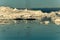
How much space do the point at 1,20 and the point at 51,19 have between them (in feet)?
14.8

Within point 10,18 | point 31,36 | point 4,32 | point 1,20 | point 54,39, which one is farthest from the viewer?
point 10,18

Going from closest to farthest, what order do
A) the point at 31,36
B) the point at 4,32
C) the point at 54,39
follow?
the point at 54,39 < the point at 31,36 < the point at 4,32

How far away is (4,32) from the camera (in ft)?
56.5

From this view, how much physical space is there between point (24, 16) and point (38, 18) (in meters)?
1.35

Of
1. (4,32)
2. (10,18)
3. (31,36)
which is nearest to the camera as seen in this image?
(31,36)

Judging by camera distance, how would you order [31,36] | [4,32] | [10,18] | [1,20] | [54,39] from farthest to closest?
[10,18]
[1,20]
[4,32]
[31,36]
[54,39]

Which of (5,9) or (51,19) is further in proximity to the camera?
(5,9)

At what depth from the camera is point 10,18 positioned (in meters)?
24.8

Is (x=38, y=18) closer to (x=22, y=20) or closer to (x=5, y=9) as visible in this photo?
(x=22, y=20)

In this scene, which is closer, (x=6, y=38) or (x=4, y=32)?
(x=6, y=38)

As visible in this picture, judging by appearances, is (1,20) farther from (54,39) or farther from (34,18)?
(54,39)

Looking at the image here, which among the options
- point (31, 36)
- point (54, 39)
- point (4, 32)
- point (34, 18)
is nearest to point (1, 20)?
point (34, 18)

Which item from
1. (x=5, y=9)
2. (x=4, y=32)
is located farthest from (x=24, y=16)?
(x=4, y=32)

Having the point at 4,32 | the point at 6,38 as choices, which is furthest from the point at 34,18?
the point at 6,38
